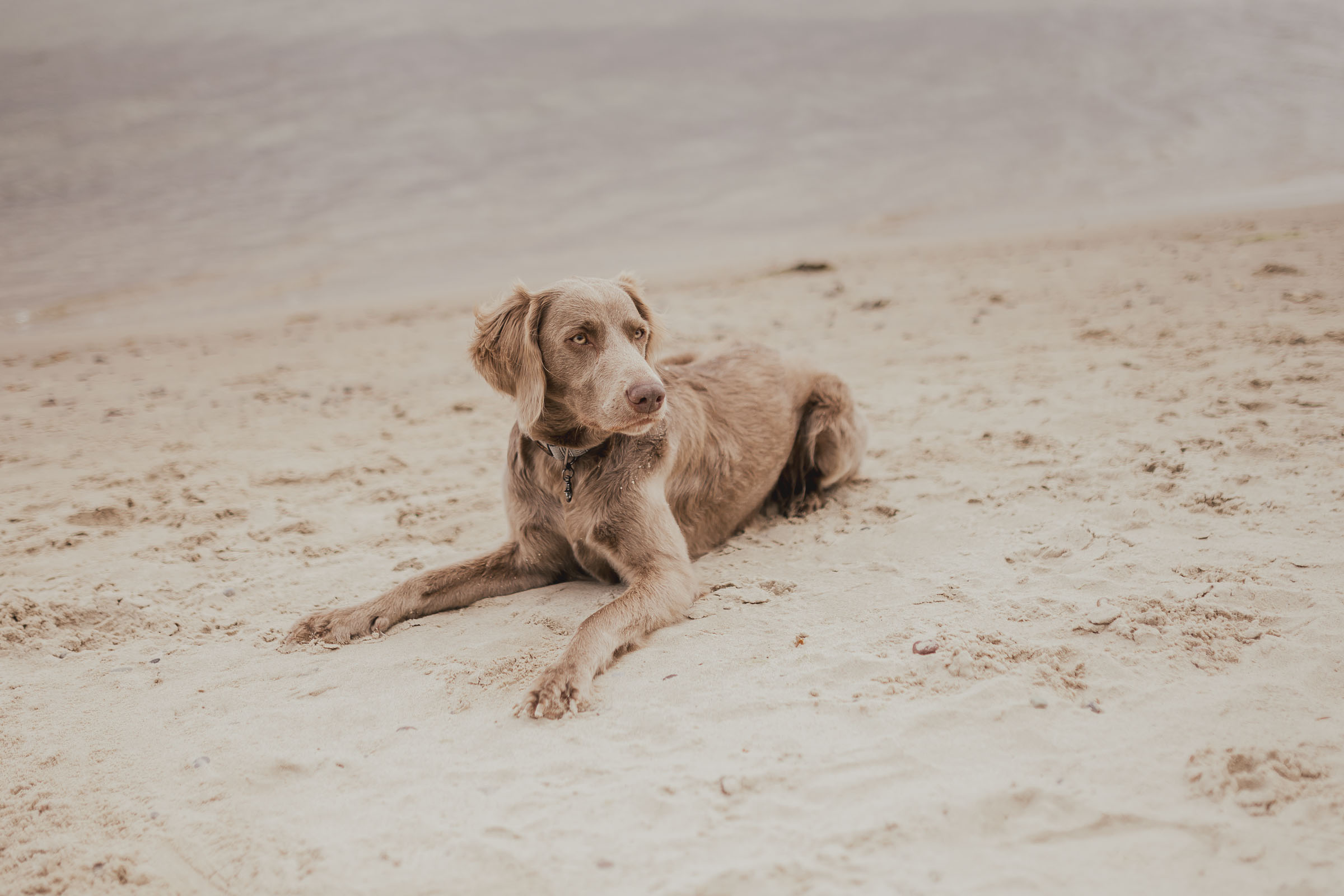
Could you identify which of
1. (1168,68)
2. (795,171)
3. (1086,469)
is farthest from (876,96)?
(1086,469)

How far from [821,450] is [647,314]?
129cm

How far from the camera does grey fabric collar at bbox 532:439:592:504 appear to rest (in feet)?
12.3

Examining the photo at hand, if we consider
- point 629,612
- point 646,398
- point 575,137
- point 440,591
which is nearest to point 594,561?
point 629,612

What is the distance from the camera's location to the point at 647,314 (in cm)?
404

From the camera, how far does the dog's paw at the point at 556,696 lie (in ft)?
9.14

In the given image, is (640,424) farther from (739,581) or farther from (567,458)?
(739,581)

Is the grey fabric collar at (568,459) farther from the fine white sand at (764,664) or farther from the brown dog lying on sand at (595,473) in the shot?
the fine white sand at (764,664)

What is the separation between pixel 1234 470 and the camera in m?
4.13

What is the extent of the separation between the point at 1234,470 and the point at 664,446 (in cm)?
272

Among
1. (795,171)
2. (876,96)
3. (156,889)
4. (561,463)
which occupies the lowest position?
(156,889)

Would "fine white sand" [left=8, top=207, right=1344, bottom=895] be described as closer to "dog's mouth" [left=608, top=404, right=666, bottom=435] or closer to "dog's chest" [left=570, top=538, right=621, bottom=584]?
"dog's chest" [left=570, top=538, right=621, bottom=584]

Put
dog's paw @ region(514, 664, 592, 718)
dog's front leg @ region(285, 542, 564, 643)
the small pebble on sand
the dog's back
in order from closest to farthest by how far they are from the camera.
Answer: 1. dog's paw @ region(514, 664, 592, 718)
2. the small pebble on sand
3. dog's front leg @ region(285, 542, 564, 643)
4. the dog's back

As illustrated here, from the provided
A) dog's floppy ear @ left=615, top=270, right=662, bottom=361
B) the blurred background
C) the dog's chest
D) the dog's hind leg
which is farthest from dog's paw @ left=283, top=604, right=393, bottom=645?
the blurred background

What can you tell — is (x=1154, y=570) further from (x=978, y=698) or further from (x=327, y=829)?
(x=327, y=829)
